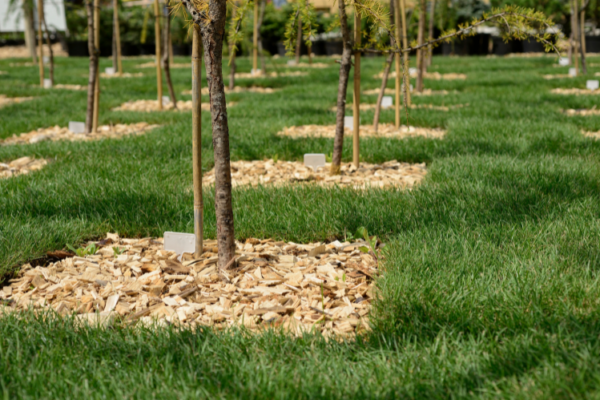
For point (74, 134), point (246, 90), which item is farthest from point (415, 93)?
point (74, 134)

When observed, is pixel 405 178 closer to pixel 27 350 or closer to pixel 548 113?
pixel 27 350

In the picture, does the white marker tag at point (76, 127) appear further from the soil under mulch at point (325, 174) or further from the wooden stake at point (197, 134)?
the wooden stake at point (197, 134)

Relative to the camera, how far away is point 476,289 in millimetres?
2020

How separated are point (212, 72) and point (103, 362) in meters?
1.19

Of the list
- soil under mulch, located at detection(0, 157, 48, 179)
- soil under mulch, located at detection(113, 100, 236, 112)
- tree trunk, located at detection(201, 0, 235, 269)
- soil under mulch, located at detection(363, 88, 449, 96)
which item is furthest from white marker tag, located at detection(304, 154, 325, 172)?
soil under mulch, located at detection(363, 88, 449, 96)

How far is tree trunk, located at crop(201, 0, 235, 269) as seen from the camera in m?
2.17

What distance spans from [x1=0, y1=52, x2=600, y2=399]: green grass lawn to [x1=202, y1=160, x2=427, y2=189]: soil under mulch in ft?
0.63

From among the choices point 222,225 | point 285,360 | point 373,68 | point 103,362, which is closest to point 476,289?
point 285,360

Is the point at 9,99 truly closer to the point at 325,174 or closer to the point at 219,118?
the point at 325,174

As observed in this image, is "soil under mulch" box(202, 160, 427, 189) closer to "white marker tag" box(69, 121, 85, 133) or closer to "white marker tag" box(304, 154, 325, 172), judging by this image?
"white marker tag" box(304, 154, 325, 172)

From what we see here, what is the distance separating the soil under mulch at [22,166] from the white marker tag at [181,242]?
92.4 inches

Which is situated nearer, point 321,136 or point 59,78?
point 321,136

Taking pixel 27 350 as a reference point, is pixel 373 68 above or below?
above

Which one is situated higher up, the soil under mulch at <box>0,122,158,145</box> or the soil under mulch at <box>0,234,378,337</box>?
the soil under mulch at <box>0,122,158,145</box>
